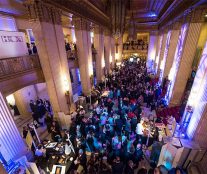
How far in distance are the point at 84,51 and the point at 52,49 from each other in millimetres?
3484

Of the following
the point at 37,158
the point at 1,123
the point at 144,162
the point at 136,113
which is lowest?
the point at 144,162

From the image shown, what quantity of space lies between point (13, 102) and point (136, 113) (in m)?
8.73

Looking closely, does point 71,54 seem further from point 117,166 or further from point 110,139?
point 117,166

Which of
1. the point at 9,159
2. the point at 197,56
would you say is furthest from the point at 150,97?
the point at 9,159

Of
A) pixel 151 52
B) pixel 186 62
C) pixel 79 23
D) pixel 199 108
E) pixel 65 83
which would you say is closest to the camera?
pixel 199 108

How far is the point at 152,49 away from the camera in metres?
19.0

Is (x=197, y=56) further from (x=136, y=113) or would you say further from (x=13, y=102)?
(x=13, y=102)

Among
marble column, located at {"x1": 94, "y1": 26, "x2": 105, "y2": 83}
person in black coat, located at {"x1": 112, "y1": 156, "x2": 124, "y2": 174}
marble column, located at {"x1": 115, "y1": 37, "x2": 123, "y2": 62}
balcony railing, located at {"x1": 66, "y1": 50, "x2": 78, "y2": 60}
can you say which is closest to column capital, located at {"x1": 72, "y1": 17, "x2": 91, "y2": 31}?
balcony railing, located at {"x1": 66, "y1": 50, "x2": 78, "y2": 60}

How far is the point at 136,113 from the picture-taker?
25.2 ft

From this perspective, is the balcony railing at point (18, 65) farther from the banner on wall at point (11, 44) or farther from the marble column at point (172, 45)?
the marble column at point (172, 45)

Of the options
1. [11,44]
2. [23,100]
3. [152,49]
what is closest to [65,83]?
[11,44]

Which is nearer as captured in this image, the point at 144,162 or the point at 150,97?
the point at 144,162

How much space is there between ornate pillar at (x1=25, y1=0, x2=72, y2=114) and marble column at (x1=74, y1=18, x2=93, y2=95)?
95.0 inches

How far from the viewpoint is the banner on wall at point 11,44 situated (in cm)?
571
